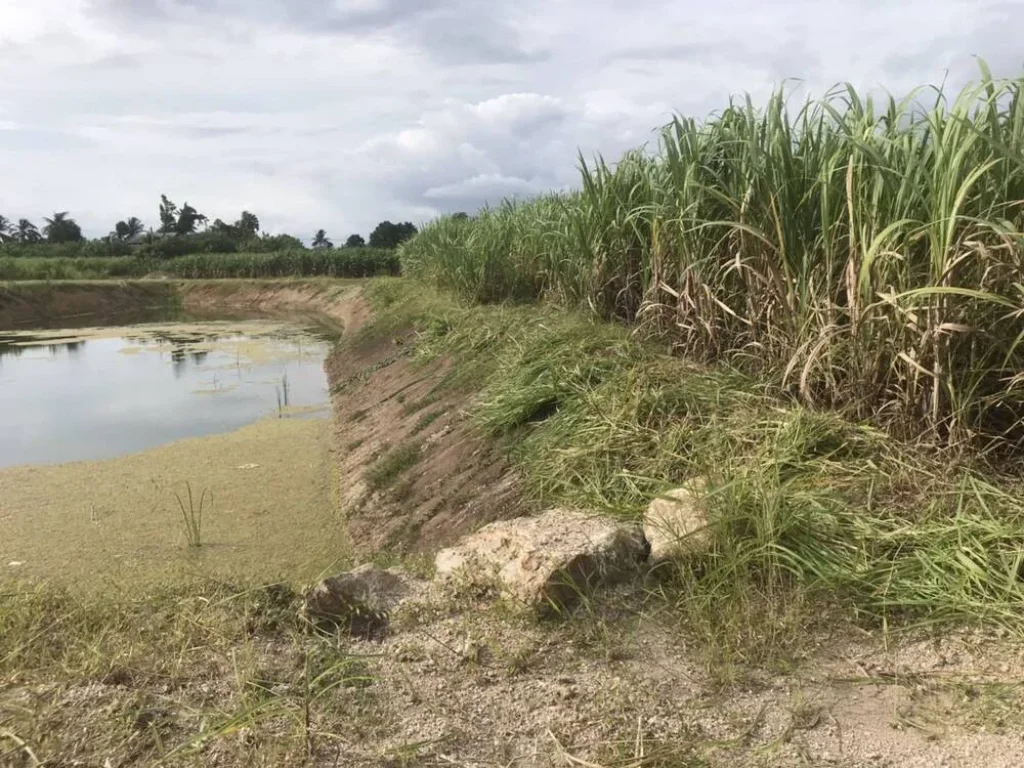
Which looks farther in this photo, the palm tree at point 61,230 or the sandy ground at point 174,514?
the palm tree at point 61,230

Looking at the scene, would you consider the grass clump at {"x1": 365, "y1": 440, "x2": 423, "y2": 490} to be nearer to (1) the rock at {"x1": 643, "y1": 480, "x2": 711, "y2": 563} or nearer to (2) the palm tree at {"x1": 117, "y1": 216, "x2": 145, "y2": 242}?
(1) the rock at {"x1": 643, "y1": 480, "x2": 711, "y2": 563}

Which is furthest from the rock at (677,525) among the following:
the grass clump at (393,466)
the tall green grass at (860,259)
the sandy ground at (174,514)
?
the grass clump at (393,466)

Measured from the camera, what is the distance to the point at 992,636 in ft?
6.21

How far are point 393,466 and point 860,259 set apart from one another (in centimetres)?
293

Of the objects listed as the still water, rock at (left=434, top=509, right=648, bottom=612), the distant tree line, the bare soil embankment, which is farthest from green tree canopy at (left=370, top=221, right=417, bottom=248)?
rock at (left=434, top=509, right=648, bottom=612)

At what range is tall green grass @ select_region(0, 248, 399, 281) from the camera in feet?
80.4

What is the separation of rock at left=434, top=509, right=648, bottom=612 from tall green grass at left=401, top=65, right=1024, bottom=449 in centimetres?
103

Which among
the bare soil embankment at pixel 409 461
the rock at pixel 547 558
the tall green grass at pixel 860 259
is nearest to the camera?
the rock at pixel 547 558

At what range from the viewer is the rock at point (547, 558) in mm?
2162

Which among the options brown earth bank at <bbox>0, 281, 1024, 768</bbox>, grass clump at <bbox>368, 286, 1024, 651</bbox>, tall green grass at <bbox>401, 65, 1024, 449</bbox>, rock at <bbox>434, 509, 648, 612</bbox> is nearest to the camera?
brown earth bank at <bbox>0, 281, 1024, 768</bbox>

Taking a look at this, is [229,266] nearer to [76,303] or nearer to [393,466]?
[76,303]

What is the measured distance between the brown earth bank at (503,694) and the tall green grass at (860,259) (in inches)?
40.7

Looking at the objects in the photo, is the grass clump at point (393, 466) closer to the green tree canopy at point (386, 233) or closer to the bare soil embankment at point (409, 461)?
the bare soil embankment at point (409, 461)

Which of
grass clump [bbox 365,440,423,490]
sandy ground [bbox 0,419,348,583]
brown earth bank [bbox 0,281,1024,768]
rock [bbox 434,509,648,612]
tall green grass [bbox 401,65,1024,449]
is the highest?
tall green grass [bbox 401,65,1024,449]
